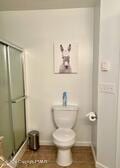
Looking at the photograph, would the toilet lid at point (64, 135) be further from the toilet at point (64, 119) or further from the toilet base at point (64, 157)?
the toilet base at point (64, 157)

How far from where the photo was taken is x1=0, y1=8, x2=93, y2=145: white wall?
2.41 m

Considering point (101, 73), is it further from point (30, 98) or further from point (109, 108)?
point (30, 98)

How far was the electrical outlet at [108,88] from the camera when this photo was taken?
1.75 metres

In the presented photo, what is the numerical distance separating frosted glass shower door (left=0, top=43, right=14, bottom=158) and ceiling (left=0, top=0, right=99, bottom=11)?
2.63 ft

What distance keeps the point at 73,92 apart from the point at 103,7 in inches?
51.6

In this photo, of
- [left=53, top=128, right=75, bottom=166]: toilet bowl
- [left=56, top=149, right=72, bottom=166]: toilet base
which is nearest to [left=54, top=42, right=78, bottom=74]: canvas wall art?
[left=53, top=128, right=75, bottom=166]: toilet bowl

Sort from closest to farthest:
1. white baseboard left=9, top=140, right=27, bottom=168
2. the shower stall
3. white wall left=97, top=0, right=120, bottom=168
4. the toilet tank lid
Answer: white wall left=97, top=0, right=120, bottom=168 → the shower stall → white baseboard left=9, top=140, right=27, bottom=168 → the toilet tank lid

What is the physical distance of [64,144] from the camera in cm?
195

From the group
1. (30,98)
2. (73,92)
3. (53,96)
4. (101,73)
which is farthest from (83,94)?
(30,98)

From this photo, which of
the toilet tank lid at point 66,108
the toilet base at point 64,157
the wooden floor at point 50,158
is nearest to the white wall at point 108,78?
the wooden floor at point 50,158

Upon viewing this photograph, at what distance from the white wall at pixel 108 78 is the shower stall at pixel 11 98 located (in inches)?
45.5

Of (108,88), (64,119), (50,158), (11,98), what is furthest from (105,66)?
(50,158)

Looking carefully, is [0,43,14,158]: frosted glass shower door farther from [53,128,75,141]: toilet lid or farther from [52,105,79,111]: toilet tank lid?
[52,105,79,111]: toilet tank lid

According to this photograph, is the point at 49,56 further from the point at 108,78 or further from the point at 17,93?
the point at 108,78
